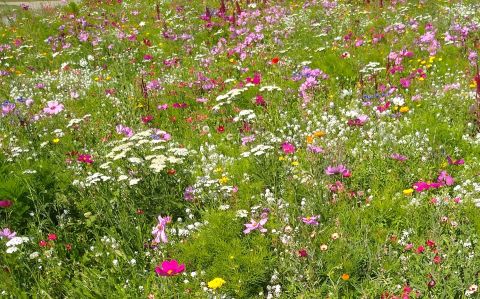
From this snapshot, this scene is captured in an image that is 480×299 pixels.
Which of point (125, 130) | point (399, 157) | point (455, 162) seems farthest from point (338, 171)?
point (125, 130)

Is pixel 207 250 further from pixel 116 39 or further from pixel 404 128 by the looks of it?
pixel 116 39

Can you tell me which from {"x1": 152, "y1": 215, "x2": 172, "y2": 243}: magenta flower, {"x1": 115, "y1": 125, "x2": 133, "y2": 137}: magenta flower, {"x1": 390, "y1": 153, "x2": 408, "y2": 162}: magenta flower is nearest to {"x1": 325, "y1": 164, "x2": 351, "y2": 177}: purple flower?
{"x1": 390, "y1": 153, "x2": 408, "y2": 162}: magenta flower

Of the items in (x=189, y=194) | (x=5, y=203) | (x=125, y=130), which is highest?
(x=5, y=203)

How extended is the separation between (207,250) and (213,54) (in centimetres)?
599

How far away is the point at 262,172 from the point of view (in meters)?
4.76

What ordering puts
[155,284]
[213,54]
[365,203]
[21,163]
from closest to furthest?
[155,284]
[365,203]
[21,163]
[213,54]

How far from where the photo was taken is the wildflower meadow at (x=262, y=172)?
3504 millimetres

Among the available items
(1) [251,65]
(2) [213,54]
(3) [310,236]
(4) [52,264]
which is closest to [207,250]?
(3) [310,236]

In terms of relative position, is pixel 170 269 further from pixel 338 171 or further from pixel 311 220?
pixel 338 171

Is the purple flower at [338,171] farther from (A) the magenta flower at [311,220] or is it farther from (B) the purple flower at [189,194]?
(B) the purple flower at [189,194]

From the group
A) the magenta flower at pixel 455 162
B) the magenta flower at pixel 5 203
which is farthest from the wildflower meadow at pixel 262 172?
the magenta flower at pixel 455 162

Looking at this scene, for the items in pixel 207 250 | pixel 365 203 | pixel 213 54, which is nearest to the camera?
pixel 207 250

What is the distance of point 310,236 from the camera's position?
3631 mm

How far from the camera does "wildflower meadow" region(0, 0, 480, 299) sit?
350 centimetres
